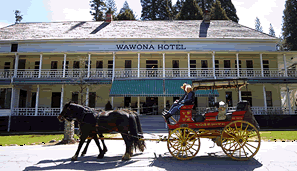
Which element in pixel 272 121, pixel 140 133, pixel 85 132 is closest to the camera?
pixel 85 132

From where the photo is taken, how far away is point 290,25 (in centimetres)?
3756

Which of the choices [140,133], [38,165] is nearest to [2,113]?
[38,165]

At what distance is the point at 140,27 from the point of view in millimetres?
23766

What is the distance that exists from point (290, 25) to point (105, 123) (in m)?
43.9

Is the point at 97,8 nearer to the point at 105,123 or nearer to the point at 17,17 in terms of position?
the point at 17,17

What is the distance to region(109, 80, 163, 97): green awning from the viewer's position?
16.4 meters

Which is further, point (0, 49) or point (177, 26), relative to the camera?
point (177, 26)

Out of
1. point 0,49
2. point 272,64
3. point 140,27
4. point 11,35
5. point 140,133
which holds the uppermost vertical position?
point 140,27

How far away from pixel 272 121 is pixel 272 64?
24.8ft

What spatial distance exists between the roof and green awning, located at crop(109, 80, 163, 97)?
5.40 meters

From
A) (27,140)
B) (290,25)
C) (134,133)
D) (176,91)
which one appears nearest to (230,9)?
(290,25)

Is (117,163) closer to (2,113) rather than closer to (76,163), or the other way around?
(76,163)

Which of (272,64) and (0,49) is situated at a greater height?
(0,49)

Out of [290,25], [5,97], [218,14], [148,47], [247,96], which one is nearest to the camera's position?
[5,97]
